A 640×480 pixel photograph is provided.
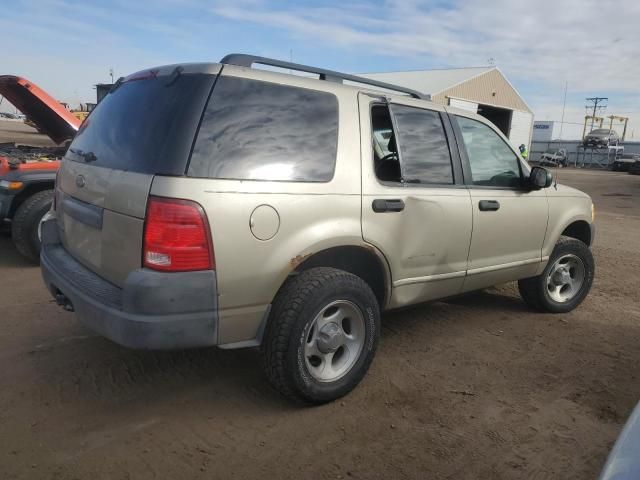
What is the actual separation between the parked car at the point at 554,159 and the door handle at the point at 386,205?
154 feet

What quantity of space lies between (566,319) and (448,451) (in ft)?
8.66

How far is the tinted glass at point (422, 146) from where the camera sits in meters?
3.36

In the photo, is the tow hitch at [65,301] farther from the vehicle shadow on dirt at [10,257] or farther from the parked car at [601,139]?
the parked car at [601,139]

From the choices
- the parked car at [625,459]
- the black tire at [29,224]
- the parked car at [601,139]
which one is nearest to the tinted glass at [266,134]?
the parked car at [625,459]

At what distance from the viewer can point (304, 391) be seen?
9.16 ft

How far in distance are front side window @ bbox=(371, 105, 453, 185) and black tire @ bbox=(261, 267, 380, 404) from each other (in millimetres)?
797

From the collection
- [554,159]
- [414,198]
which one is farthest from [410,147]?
[554,159]

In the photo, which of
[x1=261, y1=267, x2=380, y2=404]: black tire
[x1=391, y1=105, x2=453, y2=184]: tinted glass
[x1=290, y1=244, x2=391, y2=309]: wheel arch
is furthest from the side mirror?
[x1=261, y1=267, x2=380, y2=404]: black tire

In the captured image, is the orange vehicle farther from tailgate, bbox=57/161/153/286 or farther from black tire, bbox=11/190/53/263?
tailgate, bbox=57/161/153/286

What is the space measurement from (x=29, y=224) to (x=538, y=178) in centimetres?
517

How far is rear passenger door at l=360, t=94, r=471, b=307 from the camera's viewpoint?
10.1ft

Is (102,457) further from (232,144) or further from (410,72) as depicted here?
(410,72)

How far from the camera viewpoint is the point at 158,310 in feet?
7.66

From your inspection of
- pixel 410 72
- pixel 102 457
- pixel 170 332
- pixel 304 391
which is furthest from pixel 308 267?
pixel 410 72
